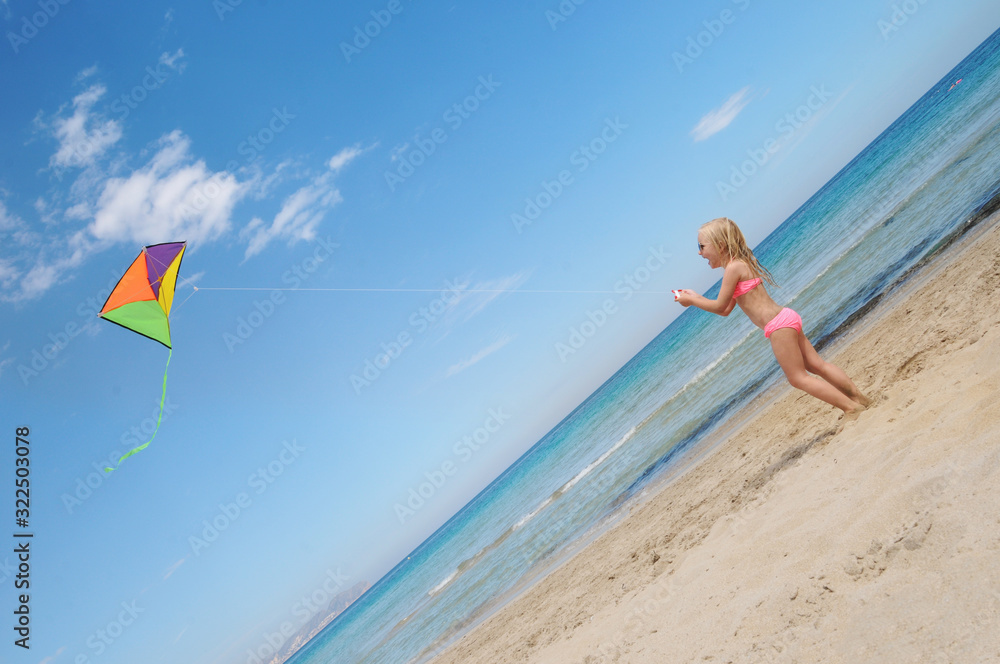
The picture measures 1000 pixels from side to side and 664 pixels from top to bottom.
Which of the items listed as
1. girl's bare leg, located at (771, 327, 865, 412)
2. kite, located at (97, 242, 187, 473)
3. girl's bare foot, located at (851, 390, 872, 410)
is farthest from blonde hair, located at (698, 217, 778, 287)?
kite, located at (97, 242, 187, 473)

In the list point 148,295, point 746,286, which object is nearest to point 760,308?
point 746,286

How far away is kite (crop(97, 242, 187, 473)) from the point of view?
273 inches

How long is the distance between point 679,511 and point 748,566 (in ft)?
8.89

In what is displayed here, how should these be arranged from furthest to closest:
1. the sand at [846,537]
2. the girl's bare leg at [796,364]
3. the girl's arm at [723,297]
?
the girl's arm at [723,297] < the girl's bare leg at [796,364] < the sand at [846,537]

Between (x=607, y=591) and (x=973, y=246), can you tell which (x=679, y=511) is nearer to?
(x=607, y=591)

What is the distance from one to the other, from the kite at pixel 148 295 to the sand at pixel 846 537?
5.75m

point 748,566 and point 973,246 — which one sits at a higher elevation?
point 748,566

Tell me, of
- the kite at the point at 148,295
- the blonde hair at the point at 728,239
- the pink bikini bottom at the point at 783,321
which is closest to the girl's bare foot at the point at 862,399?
the pink bikini bottom at the point at 783,321

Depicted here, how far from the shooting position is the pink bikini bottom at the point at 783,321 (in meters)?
4.24

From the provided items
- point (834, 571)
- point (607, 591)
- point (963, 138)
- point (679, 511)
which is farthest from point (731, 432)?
point (963, 138)

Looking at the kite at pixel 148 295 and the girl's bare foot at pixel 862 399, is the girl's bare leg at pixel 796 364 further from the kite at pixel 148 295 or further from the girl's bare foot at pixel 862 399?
the kite at pixel 148 295

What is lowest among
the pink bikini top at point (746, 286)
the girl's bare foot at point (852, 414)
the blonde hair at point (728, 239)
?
the girl's bare foot at point (852, 414)

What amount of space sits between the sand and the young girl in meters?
A: 0.25

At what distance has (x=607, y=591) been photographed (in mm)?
5441
